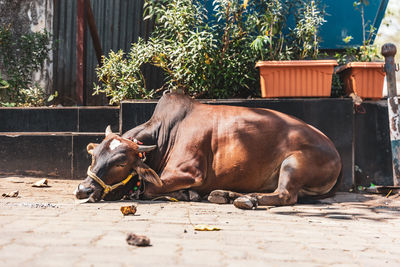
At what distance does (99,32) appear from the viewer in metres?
7.30

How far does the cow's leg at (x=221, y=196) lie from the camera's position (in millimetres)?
4328

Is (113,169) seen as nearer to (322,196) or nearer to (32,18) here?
(322,196)

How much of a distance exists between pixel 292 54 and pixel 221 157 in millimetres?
2166

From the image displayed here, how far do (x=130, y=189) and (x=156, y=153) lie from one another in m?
0.48

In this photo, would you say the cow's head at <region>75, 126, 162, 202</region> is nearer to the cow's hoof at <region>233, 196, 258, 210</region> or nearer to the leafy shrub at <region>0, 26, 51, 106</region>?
the cow's hoof at <region>233, 196, 258, 210</region>

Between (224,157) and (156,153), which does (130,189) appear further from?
(224,157)

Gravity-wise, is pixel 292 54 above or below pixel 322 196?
above

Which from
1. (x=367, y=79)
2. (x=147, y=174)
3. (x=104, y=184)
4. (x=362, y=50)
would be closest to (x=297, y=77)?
(x=367, y=79)

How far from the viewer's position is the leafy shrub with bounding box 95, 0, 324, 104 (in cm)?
557

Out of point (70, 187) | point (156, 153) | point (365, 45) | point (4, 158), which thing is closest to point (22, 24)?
point (4, 158)

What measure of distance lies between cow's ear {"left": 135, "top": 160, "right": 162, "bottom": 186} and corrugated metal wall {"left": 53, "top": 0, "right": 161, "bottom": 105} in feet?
8.99

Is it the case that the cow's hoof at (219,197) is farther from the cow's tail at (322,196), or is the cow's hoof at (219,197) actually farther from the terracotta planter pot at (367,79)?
the terracotta planter pot at (367,79)

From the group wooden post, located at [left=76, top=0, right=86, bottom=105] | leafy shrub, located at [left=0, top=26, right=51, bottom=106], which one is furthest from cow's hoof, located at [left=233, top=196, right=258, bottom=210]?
leafy shrub, located at [left=0, top=26, right=51, bottom=106]

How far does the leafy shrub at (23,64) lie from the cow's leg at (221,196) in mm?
3593
